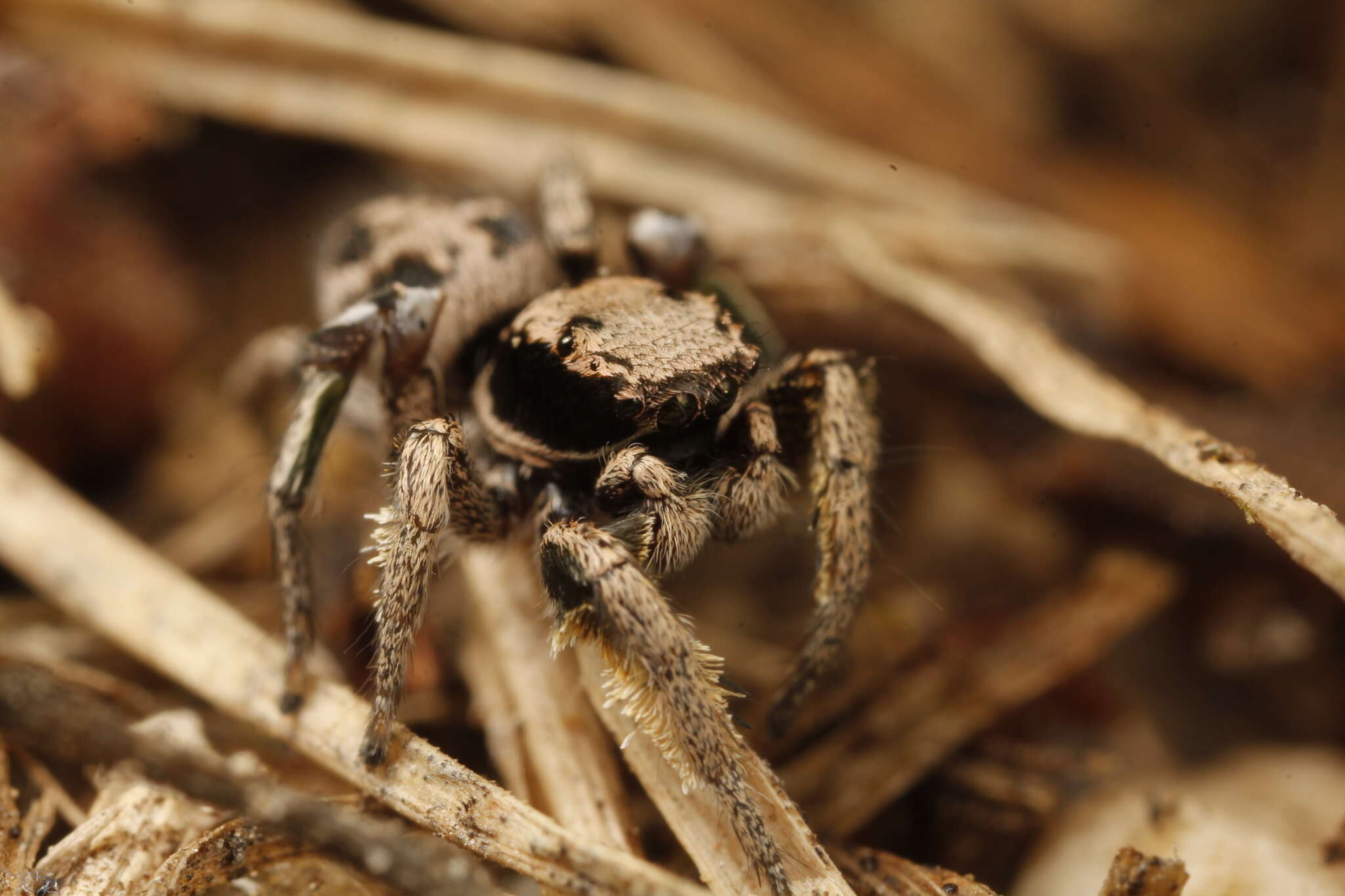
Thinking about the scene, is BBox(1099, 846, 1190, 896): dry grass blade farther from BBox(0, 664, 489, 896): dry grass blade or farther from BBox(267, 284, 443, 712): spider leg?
BBox(267, 284, 443, 712): spider leg

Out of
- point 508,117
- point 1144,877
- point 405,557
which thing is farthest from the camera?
point 508,117

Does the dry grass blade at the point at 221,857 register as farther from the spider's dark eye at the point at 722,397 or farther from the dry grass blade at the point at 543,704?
the spider's dark eye at the point at 722,397

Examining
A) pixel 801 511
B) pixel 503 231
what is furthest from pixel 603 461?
pixel 503 231

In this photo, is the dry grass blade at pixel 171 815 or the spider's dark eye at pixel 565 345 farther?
the spider's dark eye at pixel 565 345

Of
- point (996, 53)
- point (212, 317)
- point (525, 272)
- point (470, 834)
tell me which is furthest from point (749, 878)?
point (996, 53)

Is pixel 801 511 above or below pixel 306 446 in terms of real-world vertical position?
above

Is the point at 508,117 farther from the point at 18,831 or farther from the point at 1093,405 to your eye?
the point at 18,831

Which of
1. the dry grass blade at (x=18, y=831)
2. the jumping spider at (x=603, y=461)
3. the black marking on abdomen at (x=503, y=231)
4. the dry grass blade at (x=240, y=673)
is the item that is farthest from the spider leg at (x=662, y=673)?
the black marking on abdomen at (x=503, y=231)
